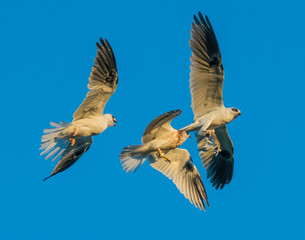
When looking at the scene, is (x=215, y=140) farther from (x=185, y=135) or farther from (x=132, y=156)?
(x=132, y=156)

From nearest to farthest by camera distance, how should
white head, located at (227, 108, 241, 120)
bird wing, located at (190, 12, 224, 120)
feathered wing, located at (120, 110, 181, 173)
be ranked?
feathered wing, located at (120, 110, 181, 173) → bird wing, located at (190, 12, 224, 120) → white head, located at (227, 108, 241, 120)

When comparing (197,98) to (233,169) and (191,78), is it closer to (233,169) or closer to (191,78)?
(191,78)

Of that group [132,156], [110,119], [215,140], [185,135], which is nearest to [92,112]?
[110,119]

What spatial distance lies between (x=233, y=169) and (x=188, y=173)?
149 cm

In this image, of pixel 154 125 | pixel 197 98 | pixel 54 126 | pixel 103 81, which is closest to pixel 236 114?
pixel 197 98

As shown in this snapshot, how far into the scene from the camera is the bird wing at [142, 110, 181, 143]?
15.9 meters

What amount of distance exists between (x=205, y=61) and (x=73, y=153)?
4.14 metres

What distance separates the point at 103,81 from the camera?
16375 millimetres

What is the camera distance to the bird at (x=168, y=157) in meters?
16.3

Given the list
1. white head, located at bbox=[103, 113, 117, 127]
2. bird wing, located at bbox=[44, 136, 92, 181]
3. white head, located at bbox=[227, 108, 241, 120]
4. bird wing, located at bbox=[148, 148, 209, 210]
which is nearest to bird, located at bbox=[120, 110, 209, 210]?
bird wing, located at bbox=[148, 148, 209, 210]

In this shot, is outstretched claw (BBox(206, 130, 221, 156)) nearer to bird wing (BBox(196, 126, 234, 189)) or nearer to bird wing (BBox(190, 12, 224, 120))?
bird wing (BBox(196, 126, 234, 189))

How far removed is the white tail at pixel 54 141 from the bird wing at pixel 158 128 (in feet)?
6.25

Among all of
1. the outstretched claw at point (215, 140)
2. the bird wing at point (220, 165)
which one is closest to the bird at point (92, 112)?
the outstretched claw at point (215, 140)

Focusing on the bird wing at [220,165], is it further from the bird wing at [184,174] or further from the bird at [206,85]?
the bird at [206,85]
